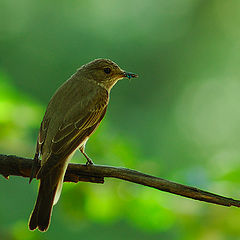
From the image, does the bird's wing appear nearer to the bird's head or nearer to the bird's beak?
the bird's beak

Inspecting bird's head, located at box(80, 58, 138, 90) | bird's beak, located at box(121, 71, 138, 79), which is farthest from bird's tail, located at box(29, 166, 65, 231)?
bird's head, located at box(80, 58, 138, 90)

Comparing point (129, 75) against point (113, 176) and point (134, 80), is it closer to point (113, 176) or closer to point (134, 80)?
point (113, 176)

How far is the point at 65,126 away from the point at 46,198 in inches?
17.9

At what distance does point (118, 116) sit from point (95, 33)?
1.09m

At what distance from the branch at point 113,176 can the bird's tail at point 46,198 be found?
2.6 inches

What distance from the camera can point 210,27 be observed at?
30.8ft

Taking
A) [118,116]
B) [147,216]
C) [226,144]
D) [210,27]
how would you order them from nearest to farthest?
[147,216], [118,116], [226,144], [210,27]

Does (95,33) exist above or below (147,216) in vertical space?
above

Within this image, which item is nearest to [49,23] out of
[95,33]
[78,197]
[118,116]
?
[95,33]

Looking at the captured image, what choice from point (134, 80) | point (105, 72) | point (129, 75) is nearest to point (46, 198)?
point (129, 75)

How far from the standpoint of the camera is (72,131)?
8.49ft

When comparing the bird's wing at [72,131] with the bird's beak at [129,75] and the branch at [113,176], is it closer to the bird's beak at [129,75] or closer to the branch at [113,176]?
the branch at [113,176]

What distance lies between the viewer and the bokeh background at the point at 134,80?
11.9 ft

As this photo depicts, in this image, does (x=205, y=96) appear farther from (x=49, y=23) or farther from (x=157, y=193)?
(x=157, y=193)
